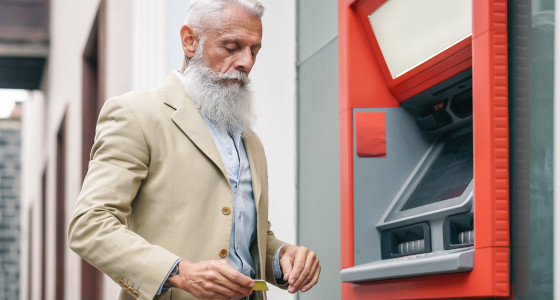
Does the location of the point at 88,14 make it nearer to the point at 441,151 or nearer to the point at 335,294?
the point at 335,294

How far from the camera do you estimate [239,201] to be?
214cm

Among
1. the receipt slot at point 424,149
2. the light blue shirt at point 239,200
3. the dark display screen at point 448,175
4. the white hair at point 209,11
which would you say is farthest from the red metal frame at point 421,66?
the light blue shirt at point 239,200

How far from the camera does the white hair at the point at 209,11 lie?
2200 millimetres

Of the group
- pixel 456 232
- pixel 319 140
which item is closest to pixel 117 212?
pixel 456 232

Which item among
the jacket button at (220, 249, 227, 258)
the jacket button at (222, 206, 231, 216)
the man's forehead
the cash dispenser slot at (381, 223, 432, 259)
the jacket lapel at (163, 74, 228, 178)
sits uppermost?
the man's forehead

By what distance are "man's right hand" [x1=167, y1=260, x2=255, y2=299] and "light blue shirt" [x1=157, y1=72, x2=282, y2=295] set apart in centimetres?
25

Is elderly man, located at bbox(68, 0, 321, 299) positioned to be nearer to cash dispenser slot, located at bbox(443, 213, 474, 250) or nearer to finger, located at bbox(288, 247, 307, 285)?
finger, located at bbox(288, 247, 307, 285)

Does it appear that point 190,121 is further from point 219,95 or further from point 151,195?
point 151,195

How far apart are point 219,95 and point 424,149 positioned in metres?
0.67

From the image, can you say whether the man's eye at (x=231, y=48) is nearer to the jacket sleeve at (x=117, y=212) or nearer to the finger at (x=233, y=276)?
the jacket sleeve at (x=117, y=212)

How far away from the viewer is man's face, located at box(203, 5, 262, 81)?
2180mm

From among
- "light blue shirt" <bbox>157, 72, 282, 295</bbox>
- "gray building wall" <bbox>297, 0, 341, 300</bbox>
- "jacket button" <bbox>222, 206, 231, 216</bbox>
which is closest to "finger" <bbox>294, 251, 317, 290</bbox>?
"light blue shirt" <bbox>157, 72, 282, 295</bbox>

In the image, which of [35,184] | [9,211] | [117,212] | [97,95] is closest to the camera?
[117,212]

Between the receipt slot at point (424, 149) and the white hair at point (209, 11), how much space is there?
435 millimetres
